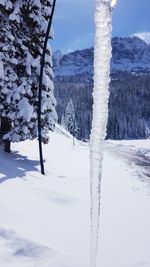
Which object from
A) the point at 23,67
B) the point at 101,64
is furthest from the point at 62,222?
the point at 23,67

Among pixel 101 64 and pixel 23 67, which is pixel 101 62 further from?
pixel 23 67

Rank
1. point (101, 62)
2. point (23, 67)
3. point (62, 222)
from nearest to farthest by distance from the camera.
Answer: point (101, 62) → point (62, 222) → point (23, 67)

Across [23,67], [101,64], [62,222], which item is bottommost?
[62,222]

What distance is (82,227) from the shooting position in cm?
1043

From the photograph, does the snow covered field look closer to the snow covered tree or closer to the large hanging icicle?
the snow covered tree

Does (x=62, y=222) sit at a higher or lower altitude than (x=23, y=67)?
lower

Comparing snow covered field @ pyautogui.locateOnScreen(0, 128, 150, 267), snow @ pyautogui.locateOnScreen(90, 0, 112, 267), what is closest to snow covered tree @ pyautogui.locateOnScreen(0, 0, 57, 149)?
snow covered field @ pyautogui.locateOnScreen(0, 128, 150, 267)

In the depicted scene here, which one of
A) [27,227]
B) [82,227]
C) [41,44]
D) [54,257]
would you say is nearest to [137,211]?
[82,227]

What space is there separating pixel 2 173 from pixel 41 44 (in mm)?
8201

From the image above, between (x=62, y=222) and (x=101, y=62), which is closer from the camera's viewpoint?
(x=101, y=62)

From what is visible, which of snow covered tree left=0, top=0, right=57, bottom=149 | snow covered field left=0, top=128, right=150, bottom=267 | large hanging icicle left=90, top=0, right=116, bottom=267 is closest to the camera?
large hanging icicle left=90, top=0, right=116, bottom=267

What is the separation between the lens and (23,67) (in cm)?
1939

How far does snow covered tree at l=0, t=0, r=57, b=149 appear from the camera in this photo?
1855cm

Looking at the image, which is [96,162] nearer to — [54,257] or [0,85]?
[54,257]
